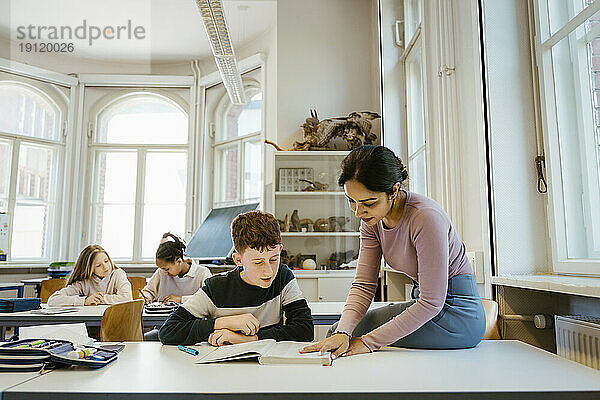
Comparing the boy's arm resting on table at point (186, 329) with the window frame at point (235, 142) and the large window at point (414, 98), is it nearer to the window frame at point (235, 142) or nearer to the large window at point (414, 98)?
the large window at point (414, 98)

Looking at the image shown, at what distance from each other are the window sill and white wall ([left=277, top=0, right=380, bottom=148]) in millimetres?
3406

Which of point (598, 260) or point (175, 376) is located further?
point (598, 260)

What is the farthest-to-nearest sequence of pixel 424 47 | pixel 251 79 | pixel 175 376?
pixel 251 79 → pixel 424 47 → pixel 175 376

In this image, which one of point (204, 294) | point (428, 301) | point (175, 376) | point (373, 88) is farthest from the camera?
point (373, 88)

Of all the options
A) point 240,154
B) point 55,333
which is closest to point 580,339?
point 55,333

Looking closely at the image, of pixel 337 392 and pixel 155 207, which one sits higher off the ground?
pixel 155 207

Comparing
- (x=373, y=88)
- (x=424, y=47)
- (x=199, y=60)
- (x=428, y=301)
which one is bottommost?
(x=428, y=301)

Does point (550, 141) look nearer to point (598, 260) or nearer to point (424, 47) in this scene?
point (598, 260)

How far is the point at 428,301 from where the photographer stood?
1.49 m

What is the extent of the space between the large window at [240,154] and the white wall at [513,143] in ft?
11.8

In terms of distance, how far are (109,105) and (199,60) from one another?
4.49 ft

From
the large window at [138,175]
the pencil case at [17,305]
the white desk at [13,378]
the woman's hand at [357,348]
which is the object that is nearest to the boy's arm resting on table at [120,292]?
the pencil case at [17,305]

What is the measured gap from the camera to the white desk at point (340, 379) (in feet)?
3.43

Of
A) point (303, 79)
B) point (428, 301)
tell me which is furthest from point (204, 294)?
point (303, 79)
